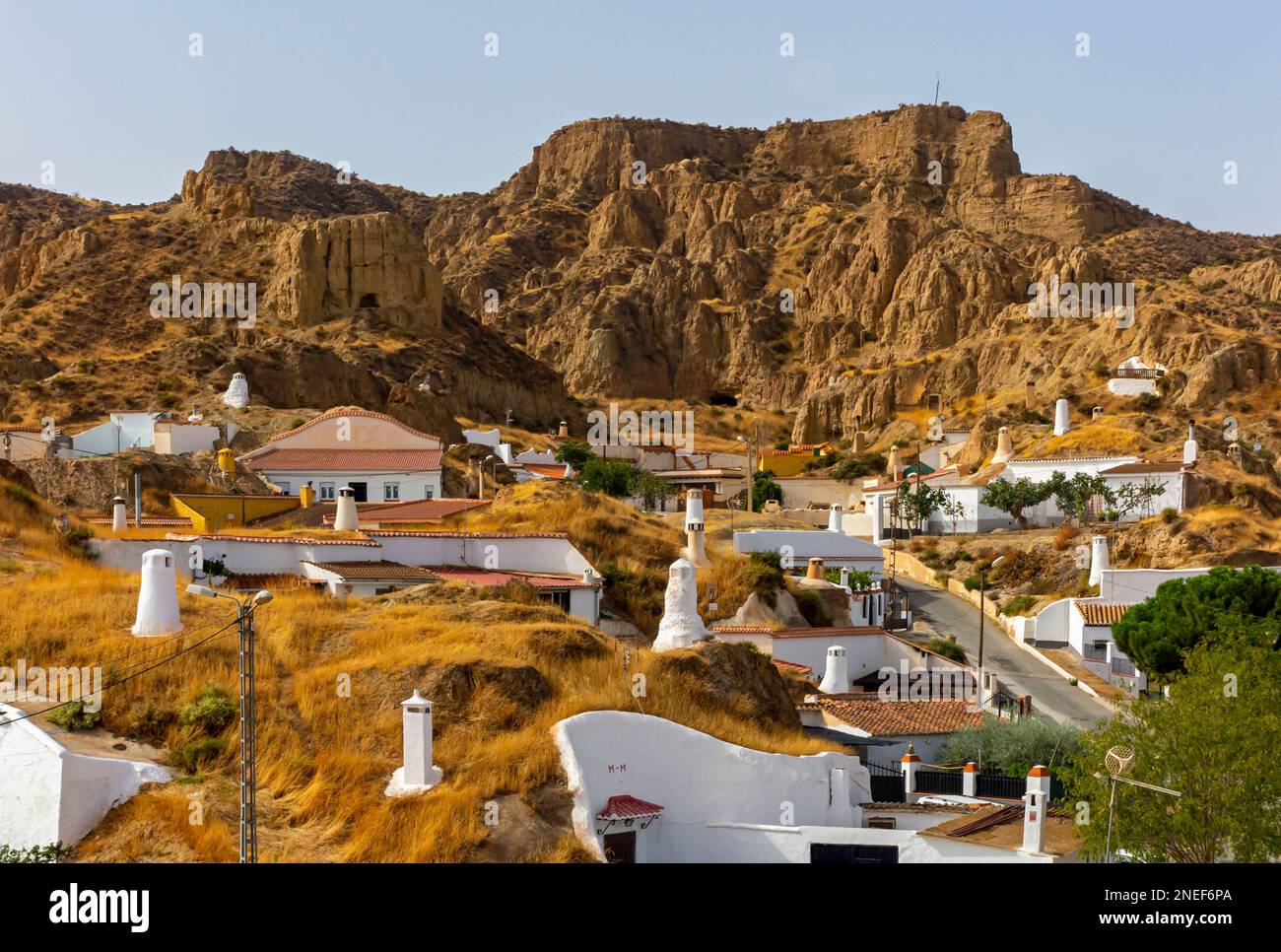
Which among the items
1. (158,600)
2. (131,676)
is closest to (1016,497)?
(158,600)

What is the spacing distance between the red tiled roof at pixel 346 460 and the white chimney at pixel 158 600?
29.2 metres

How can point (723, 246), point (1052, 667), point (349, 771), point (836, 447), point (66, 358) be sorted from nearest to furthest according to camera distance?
1. point (349, 771)
2. point (1052, 667)
3. point (66, 358)
4. point (836, 447)
5. point (723, 246)

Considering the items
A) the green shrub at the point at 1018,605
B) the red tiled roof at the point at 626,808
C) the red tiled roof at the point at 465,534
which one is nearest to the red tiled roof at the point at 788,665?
the red tiled roof at the point at 465,534

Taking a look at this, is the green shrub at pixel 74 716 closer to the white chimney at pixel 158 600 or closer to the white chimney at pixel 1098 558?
the white chimney at pixel 158 600

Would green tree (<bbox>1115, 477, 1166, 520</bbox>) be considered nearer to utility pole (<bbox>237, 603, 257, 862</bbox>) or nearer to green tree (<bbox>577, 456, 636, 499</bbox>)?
green tree (<bbox>577, 456, 636, 499</bbox>)

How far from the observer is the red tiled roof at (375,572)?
27.9 m

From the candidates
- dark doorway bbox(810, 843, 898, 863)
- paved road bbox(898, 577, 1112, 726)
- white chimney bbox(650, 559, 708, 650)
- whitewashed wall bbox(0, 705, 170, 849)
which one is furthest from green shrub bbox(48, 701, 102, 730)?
paved road bbox(898, 577, 1112, 726)

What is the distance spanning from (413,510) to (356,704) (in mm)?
20490

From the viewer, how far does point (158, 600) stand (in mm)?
21031

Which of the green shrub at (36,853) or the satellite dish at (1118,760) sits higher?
the satellite dish at (1118,760)
